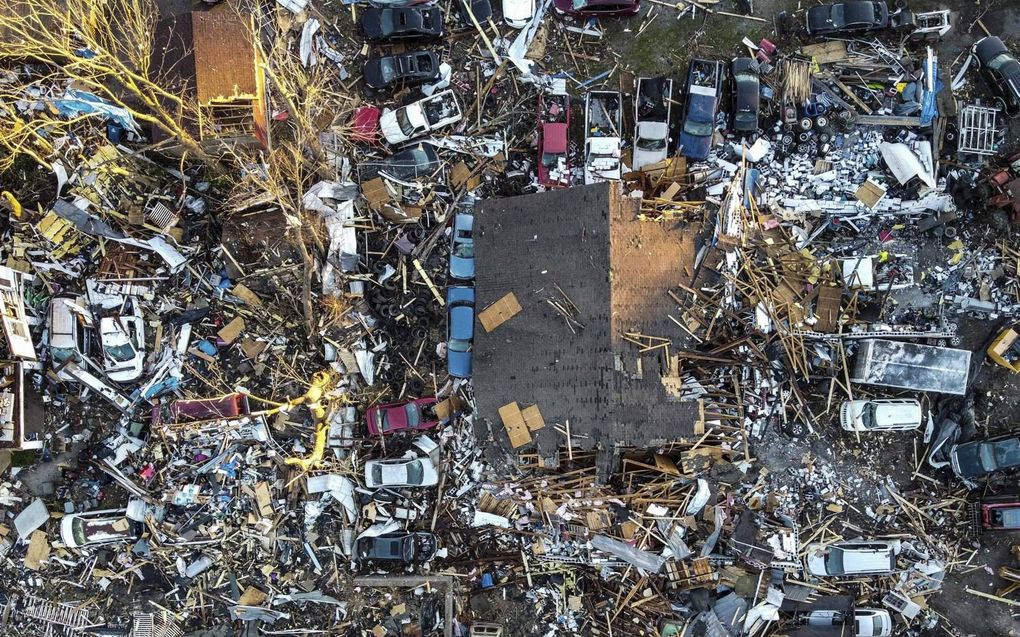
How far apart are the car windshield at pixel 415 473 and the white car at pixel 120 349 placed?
573 centimetres

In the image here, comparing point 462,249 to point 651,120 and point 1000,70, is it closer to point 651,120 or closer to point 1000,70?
point 651,120

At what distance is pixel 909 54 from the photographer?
13891mm

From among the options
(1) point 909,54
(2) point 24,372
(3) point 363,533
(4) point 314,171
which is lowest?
(3) point 363,533

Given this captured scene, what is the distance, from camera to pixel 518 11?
14.0 meters

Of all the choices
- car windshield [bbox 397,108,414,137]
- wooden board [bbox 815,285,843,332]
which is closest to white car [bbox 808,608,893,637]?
wooden board [bbox 815,285,843,332]

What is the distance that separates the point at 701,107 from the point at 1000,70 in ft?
18.7

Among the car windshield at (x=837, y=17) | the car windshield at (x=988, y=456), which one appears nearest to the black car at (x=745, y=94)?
the car windshield at (x=837, y=17)

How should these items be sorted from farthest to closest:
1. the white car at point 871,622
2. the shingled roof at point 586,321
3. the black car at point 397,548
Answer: the black car at point 397,548 < the white car at point 871,622 < the shingled roof at point 586,321

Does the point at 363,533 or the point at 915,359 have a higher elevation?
the point at 915,359

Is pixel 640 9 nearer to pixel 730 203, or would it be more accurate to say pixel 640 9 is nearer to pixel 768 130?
pixel 768 130

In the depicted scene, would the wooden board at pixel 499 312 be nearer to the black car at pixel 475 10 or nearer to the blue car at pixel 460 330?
the blue car at pixel 460 330

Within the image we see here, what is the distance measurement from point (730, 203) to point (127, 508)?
42.9 feet

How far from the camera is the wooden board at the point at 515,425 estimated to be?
1320cm

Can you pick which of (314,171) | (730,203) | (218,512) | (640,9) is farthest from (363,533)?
(640,9)
